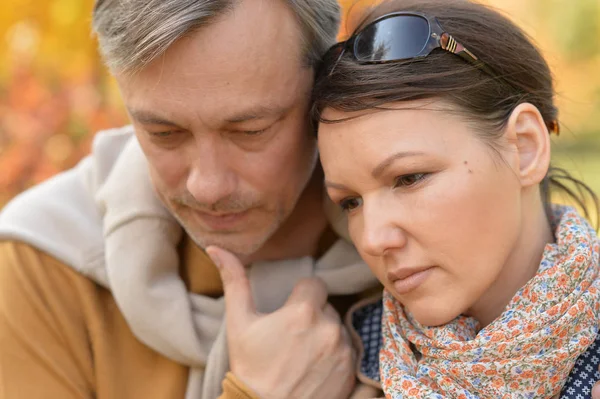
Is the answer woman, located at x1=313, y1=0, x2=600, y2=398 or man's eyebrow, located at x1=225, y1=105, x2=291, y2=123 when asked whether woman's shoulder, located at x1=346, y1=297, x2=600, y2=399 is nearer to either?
woman, located at x1=313, y1=0, x2=600, y2=398

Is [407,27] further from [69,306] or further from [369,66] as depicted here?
[69,306]

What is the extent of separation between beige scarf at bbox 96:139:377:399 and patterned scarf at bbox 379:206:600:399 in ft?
1.56

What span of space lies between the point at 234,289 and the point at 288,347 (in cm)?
24

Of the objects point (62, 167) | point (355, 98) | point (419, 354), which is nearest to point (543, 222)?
point (419, 354)

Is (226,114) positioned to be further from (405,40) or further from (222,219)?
(405,40)

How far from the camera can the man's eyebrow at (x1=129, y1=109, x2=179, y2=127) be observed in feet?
6.98

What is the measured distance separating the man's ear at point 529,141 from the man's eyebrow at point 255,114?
624 millimetres

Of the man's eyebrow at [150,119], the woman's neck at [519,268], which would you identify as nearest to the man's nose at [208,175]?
the man's eyebrow at [150,119]

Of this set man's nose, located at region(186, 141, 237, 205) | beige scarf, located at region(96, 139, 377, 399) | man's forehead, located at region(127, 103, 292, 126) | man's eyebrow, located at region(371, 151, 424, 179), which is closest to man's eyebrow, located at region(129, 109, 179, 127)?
man's forehead, located at region(127, 103, 292, 126)

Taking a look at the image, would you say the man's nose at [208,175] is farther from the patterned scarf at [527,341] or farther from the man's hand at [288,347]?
the patterned scarf at [527,341]

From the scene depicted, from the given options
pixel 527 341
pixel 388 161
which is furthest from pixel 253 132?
pixel 527 341

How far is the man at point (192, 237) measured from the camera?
6.88 feet

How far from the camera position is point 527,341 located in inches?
73.5

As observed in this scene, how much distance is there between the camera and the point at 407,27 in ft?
6.48
